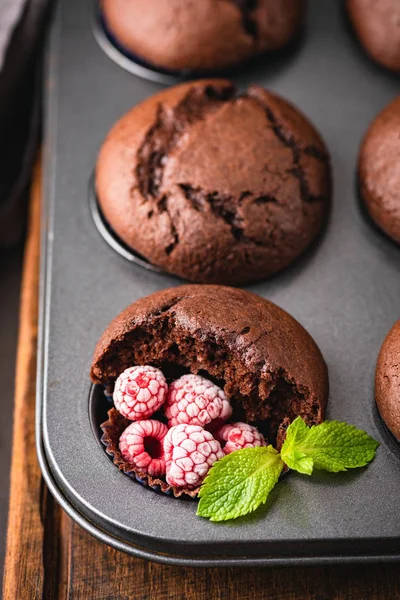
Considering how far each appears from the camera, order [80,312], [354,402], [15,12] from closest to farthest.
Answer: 1. [354,402]
2. [80,312]
3. [15,12]

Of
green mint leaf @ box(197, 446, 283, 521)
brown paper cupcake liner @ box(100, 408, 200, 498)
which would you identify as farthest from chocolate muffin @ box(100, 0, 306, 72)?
green mint leaf @ box(197, 446, 283, 521)

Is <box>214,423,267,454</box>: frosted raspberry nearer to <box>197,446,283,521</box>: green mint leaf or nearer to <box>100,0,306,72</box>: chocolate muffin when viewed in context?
<box>197,446,283,521</box>: green mint leaf

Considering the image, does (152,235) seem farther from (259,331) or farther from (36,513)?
(36,513)

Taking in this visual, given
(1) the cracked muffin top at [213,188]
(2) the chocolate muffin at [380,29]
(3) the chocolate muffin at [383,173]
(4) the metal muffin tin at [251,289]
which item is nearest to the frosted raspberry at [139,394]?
(4) the metal muffin tin at [251,289]

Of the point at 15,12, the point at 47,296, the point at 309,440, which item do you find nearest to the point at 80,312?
the point at 47,296

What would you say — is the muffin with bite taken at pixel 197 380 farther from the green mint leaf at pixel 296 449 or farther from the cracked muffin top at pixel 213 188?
the cracked muffin top at pixel 213 188

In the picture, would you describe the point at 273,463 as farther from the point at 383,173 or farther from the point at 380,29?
the point at 380,29
